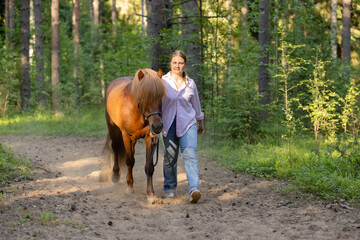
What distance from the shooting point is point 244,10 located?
80.2 ft

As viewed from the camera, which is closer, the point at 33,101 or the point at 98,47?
the point at 33,101

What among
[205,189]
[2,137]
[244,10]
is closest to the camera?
[205,189]

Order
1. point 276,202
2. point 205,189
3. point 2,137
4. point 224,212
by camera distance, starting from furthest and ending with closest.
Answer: point 2,137, point 205,189, point 276,202, point 224,212

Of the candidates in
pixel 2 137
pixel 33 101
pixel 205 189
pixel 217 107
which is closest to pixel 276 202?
pixel 205 189

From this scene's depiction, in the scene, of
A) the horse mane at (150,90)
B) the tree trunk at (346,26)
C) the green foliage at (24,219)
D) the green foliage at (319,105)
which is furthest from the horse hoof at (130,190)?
the tree trunk at (346,26)

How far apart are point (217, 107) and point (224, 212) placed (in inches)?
196

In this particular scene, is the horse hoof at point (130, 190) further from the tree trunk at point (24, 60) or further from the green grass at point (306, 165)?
the tree trunk at point (24, 60)

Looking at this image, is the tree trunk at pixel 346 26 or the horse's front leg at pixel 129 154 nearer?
the horse's front leg at pixel 129 154

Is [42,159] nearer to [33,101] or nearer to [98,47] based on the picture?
[33,101]

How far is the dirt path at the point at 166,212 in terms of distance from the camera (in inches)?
167

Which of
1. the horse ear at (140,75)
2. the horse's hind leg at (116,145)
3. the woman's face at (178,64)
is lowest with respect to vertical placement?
the horse's hind leg at (116,145)

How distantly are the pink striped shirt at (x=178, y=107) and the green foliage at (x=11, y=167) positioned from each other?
2.74 metres

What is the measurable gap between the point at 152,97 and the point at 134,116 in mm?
695

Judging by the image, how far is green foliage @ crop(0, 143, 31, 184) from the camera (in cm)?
662
